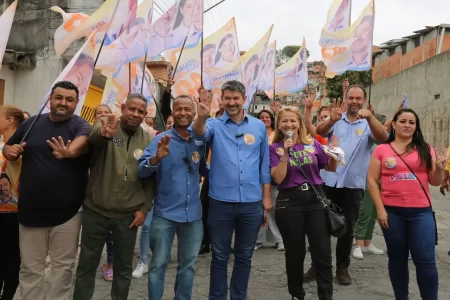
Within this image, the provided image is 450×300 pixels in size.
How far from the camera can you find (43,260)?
3203mm

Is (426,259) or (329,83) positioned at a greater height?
(329,83)

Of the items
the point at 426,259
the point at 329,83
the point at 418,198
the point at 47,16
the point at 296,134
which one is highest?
the point at 329,83

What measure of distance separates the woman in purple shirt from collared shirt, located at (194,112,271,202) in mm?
212

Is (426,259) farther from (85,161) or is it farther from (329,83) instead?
(329,83)

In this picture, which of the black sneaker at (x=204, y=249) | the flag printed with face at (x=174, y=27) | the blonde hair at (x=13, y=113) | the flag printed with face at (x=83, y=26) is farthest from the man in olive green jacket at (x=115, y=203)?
the flag printed with face at (x=174, y=27)

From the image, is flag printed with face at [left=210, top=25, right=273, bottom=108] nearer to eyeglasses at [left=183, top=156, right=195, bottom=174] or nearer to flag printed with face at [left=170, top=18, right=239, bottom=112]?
flag printed with face at [left=170, top=18, right=239, bottom=112]

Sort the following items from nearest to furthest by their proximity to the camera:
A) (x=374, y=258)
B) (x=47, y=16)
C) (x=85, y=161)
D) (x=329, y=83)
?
(x=85, y=161) → (x=374, y=258) → (x=47, y=16) → (x=329, y=83)

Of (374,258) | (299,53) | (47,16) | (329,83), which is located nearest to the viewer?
(374,258)

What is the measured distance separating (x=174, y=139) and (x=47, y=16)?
379 inches

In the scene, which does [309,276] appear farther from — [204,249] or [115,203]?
[115,203]

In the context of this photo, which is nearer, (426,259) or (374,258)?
(426,259)

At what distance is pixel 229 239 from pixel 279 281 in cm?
138

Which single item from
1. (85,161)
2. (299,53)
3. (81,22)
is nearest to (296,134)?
(85,161)

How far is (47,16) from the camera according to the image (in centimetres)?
1112
